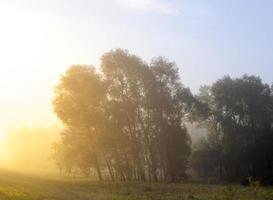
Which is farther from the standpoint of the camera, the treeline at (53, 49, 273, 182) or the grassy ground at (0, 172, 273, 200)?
the treeline at (53, 49, 273, 182)

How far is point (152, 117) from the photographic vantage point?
262 feet

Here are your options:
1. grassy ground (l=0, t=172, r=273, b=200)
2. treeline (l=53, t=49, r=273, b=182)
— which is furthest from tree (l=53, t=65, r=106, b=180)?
grassy ground (l=0, t=172, r=273, b=200)

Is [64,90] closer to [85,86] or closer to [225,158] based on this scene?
[85,86]

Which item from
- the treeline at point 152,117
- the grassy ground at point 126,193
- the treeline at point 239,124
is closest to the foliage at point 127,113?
the treeline at point 152,117

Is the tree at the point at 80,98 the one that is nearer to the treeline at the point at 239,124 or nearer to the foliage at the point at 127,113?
the foliage at the point at 127,113

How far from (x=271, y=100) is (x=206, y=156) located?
1750cm

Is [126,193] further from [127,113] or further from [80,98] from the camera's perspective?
[127,113]

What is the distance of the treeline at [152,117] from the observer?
245ft

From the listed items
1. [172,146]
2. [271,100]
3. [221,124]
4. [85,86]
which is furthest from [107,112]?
[271,100]

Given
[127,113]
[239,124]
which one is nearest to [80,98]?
[127,113]

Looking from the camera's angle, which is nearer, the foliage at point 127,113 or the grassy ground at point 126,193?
the grassy ground at point 126,193

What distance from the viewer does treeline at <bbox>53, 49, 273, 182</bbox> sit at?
74688mm

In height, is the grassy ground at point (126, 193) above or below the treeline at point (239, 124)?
below

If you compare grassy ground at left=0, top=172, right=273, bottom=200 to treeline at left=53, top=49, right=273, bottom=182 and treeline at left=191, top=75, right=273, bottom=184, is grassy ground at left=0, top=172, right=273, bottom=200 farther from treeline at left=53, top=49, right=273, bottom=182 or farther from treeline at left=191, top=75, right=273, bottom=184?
treeline at left=191, top=75, right=273, bottom=184
